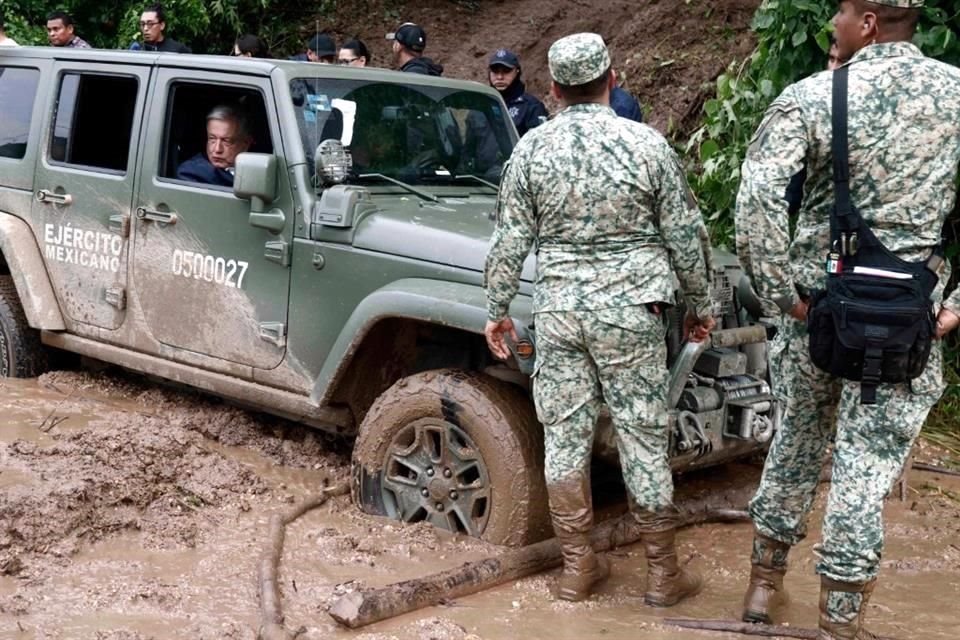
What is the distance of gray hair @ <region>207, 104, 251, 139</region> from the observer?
5.50 m

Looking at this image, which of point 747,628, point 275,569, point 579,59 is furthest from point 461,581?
point 579,59

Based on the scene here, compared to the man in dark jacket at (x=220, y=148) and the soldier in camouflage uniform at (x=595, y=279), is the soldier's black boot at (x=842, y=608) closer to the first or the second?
the soldier in camouflage uniform at (x=595, y=279)

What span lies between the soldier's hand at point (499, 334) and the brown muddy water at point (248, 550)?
31.6 inches

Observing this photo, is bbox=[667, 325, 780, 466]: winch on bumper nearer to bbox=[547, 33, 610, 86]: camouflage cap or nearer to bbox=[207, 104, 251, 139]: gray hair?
bbox=[547, 33, 610, 86]: camouflage cap

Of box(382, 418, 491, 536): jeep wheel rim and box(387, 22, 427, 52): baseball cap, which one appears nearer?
box(382, 418, 491, 536): jeep wheel rim

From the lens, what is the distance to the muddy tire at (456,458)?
4.49m

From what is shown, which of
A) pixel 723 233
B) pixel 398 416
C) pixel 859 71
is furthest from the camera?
pixel 723 233

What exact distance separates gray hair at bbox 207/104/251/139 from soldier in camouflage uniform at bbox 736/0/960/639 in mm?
2622

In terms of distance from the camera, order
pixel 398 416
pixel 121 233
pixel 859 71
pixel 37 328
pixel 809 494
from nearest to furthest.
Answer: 1. pixel 859 71
2. pixel 809 494
3. pixel 398 416
4. pixel 121 233
5. pixel 37 328

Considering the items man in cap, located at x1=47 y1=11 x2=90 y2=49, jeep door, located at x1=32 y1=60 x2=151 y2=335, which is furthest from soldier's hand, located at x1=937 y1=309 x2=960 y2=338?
man in cap, located at x1=47 y1=11 x2=90 y2=49

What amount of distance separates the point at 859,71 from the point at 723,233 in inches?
151

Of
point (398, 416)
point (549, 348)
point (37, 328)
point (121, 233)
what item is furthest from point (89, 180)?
point (549, 348)

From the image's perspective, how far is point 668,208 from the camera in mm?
4027

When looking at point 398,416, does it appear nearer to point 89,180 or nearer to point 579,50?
point 579,50
